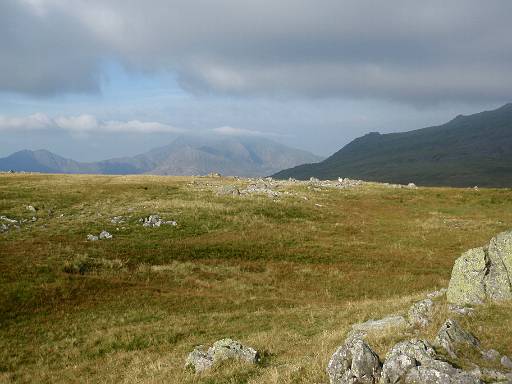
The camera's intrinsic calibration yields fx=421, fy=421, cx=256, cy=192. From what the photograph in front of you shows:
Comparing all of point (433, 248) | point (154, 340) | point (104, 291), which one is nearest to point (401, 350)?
point (154, 340)

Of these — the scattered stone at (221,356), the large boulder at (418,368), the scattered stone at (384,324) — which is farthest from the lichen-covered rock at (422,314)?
the scattered stone at (221,356)

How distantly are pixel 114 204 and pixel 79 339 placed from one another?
40.7 metres

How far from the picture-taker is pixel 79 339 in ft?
70.1

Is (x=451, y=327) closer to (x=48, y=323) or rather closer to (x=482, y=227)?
(x=48, y=323)

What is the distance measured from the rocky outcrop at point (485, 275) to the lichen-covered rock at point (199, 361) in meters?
11.3

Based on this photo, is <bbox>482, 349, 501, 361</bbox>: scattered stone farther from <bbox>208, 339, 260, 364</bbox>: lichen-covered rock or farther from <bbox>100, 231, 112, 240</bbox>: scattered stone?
<bbox>100, 231, 112, 240</bbox>: scattered stone

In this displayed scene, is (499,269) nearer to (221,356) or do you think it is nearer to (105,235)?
(221,356)

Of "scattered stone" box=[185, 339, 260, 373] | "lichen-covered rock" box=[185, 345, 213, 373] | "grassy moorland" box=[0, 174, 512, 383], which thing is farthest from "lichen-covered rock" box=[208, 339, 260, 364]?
"grassy moorland" box=[0, 174, 512, 383]

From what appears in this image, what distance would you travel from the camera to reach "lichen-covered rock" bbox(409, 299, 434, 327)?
15.5 meters

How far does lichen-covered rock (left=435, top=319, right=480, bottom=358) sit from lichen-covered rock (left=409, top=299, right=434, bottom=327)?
2730 millimetres

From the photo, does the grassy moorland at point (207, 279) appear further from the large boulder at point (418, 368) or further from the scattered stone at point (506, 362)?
the large boulder at point (418, 368)

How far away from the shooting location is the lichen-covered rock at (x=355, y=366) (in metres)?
10.5

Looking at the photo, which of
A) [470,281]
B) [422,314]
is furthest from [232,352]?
[470,281]

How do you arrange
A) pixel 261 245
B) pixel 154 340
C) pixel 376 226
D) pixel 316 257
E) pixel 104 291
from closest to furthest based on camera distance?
pixel 154 340
pixel 104 291
pixel 316 257
pixel 261 245
pixel 376 226
